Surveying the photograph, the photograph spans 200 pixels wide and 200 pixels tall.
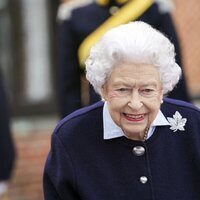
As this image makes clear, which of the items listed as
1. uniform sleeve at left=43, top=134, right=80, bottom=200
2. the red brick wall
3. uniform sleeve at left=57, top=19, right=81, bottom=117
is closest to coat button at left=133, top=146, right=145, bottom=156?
uniform sleeve at left=43, top=134, right=80, bottom=200

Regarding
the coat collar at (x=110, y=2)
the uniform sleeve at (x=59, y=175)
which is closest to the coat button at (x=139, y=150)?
the uniform sleeve at (x=59, y=175)

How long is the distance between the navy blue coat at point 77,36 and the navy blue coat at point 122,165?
1.13 m

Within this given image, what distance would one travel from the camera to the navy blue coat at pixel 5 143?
4676mm

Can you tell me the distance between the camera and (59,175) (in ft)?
9.46

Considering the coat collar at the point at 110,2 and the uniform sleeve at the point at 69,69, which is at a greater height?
the coat collar at the point at 110,2

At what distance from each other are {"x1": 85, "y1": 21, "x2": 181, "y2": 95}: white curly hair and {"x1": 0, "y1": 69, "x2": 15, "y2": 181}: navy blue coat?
1929mm

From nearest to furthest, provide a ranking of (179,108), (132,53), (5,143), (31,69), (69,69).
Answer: (132,53), (179,108), (69,69), (5,143), (31,69)

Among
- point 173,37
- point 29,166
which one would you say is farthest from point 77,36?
point 29,166

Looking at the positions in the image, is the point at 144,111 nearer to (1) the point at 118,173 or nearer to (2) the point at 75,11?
(1) the point at 118,173

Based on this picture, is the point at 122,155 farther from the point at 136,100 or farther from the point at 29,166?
the point at 29,166

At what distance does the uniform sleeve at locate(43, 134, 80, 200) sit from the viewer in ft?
9.45

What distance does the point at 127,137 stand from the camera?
2900 mm

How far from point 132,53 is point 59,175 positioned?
0.56m

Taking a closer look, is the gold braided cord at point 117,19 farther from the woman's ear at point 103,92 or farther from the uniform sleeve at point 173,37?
the woman's ear at point 103,92
